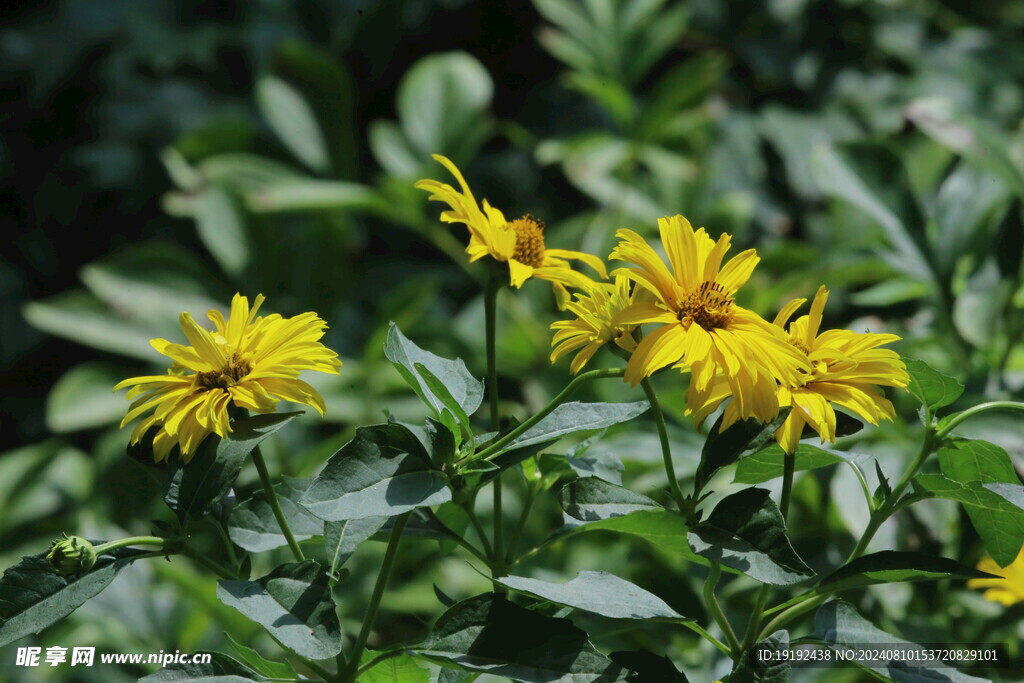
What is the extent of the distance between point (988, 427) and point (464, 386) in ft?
1.42

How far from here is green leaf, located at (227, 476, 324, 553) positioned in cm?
38

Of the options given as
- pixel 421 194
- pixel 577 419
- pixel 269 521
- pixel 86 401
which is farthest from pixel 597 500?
Result: pixel 86 401

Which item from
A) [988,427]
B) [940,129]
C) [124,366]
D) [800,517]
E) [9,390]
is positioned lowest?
[9,390]

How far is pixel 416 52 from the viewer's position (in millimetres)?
1446

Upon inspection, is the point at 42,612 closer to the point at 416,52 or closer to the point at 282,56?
the point at 282,56

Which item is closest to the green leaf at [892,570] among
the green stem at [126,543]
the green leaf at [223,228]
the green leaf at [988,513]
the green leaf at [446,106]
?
the green leaf at [988,513]

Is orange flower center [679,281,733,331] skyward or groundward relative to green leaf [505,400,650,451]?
skyward

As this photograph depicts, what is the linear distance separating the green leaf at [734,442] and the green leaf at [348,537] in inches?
4.8

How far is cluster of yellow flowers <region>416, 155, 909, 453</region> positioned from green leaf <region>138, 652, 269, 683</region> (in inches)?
6.4

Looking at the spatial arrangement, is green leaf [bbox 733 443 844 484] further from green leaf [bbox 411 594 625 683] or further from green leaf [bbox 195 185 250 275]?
green leaf [bbox 195 185 250 275]

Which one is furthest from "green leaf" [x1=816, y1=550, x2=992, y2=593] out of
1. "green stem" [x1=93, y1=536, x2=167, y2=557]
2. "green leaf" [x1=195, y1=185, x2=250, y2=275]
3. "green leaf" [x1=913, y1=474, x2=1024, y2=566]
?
"green leaf" [x1=195, y1=185, x2=250, y2=275]

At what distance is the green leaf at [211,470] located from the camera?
0.35m

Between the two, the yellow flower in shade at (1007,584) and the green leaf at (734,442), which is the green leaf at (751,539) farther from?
the yellow flower in shade at (1007,584)

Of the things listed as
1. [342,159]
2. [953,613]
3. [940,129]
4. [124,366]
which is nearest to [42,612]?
[953,613]
